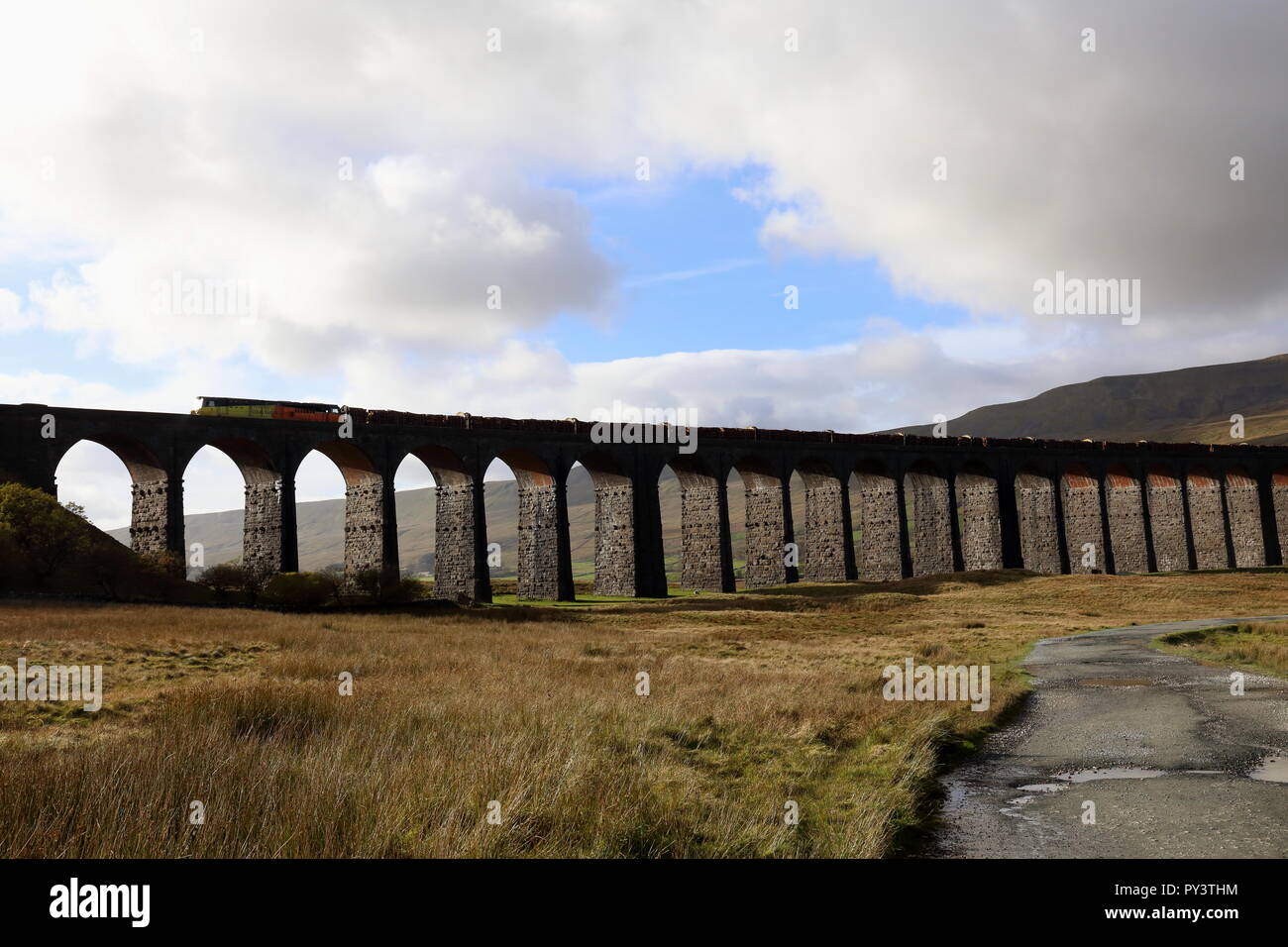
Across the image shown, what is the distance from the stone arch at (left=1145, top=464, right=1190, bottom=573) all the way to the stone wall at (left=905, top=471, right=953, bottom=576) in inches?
875

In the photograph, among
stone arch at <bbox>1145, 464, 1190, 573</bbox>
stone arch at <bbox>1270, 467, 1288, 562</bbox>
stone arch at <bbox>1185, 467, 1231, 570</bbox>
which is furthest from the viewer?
stone arch at <bbox>1270, 467, 1288, 562</bbox>

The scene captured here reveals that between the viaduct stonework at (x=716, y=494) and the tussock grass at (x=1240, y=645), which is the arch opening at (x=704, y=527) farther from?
the tussock grass at (x=1240, y=645)

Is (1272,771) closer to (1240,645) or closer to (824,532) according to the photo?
(1240,645)

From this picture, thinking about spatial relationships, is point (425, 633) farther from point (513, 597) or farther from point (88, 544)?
point (513, 597)

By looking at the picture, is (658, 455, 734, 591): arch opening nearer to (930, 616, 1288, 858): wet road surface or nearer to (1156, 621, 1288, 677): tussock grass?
(1156, 621, 1288, 677): tussock grass

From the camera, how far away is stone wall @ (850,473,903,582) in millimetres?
61031

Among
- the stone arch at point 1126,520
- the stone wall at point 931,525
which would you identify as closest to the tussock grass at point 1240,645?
the stone wall at point 931,525

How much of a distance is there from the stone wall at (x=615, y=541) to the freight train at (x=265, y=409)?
17053 millimetres

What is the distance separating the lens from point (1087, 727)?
43.8 feet

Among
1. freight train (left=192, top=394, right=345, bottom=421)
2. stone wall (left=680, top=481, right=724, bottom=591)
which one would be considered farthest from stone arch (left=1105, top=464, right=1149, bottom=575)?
freight train (left=192, top=394, right=345, bottom=421)

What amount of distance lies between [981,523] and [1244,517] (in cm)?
2921
